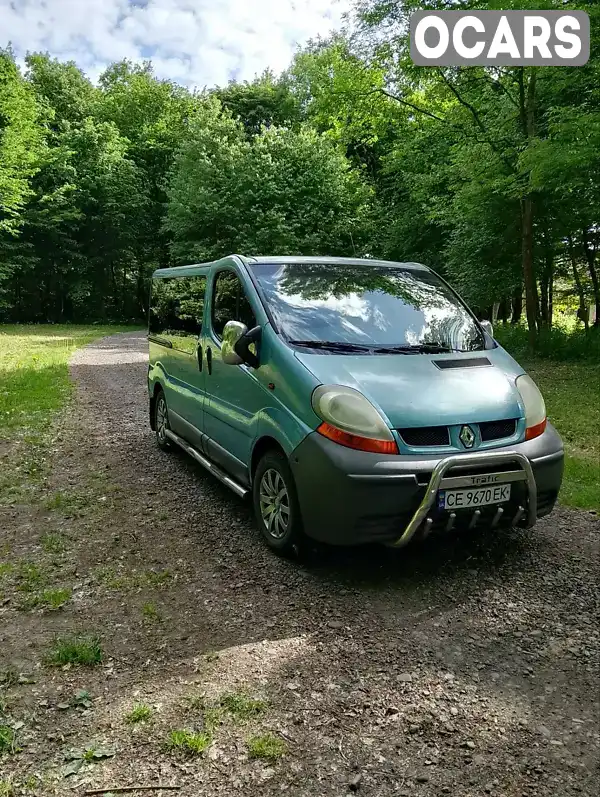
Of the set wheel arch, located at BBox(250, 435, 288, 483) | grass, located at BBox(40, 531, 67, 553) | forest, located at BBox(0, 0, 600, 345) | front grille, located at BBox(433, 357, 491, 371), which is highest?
forest, located at BBox(0, 0, 600, 345)

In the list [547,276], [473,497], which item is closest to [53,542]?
[473,497]

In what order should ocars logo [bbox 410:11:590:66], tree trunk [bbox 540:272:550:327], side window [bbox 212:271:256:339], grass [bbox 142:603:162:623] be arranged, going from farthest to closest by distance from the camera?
tree trunk [bbox 540:272:550:327] → ocars logo [bbox 410:11:590:66] → side window [bbox 212:271:256:339] → grass [bbox 142:603:162:623]

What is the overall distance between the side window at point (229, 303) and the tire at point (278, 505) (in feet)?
3.70

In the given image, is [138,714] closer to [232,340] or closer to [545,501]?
[232,340]

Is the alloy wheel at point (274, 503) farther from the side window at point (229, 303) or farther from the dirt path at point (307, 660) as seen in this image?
the side window at point (229, 303)

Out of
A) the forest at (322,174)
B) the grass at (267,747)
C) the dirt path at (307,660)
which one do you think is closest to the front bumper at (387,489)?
the dirt path at (307,660)

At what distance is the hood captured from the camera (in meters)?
3.93

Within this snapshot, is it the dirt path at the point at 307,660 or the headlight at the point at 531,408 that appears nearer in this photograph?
the dirt path at the point at 307,660

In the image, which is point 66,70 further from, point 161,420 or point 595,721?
point 595,721

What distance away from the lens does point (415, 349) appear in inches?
182

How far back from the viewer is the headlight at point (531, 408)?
4242 mm

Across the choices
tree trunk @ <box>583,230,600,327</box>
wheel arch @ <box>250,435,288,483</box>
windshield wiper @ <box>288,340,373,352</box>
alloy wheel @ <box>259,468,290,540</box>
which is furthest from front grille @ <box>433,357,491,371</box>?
tree trunk @ <box>583,230,600,327</box>

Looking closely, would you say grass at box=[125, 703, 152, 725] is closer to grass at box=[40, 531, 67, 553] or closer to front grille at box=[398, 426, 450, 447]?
front grille at box=[398, 426, 450, 447]

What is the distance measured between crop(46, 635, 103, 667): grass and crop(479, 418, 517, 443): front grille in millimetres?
2502
